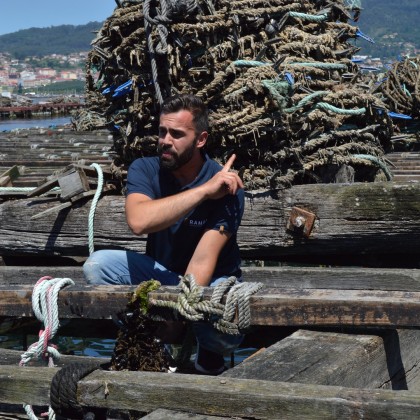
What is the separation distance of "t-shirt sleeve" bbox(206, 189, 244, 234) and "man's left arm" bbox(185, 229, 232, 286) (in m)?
0.03

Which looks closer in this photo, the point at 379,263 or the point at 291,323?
the point at 291,323

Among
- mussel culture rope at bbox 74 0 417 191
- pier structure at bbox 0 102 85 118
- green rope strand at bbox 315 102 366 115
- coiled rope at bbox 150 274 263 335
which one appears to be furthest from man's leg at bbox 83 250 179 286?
pier structure at bbox 0 102 85 118

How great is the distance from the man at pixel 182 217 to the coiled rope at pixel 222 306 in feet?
1.85

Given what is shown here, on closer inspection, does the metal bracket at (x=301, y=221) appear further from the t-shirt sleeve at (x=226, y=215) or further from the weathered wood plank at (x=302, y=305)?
the weathered wood plank at (x=302, y=305)

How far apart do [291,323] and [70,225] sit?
252cm

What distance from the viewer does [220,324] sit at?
382cm

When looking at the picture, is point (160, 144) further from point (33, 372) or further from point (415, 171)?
point (415, 171)

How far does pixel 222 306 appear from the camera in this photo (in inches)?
149

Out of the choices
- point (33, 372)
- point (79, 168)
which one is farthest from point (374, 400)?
point (79, 168)

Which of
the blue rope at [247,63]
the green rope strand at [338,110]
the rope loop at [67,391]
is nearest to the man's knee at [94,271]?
the rope loop at [67,391]

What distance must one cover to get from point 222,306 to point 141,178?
1.22 metres

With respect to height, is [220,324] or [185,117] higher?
[185,117]

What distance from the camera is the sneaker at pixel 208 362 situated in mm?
4594

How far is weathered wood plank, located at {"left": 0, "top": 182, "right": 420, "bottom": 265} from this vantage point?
5156mm
